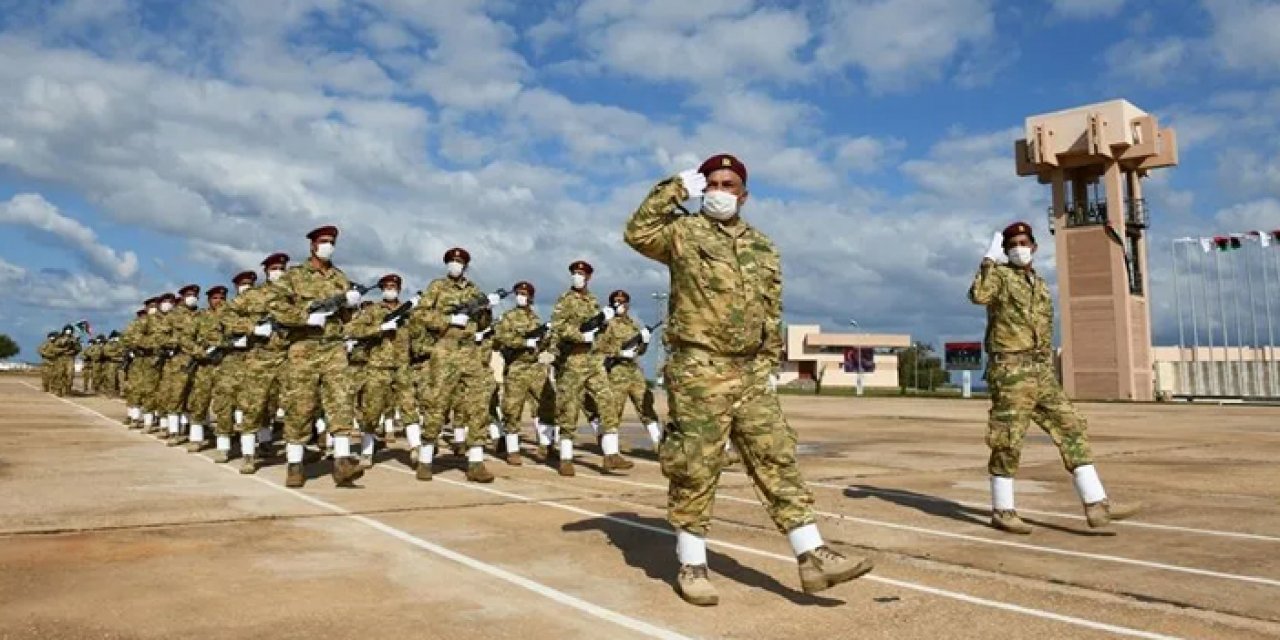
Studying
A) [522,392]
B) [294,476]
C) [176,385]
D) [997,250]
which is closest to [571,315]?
[522,392]

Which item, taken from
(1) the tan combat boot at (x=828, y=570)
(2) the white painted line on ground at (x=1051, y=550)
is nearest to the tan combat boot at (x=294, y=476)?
(2) the white painted line on ground at (x=1051, y=550)

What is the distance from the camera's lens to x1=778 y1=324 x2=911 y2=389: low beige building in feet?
295

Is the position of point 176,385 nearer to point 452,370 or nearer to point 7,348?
point 452,370

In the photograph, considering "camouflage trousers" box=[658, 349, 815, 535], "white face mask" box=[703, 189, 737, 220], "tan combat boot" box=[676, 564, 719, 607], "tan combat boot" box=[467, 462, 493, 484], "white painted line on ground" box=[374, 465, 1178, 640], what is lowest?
"white painted line on ground" box=[374, 465, 1178, 640]

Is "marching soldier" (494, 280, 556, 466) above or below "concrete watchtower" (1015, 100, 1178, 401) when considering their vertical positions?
below

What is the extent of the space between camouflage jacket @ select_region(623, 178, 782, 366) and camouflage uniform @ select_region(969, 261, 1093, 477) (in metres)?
2.72

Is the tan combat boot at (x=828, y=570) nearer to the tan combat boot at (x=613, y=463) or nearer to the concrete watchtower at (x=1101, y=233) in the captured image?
the tan combat boot at (x=613, y=463)

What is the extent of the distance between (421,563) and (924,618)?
285 cm

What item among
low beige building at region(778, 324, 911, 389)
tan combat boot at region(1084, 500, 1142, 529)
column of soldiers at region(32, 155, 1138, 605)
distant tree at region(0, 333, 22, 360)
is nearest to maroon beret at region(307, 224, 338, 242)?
column of soldiers at region(32, 155, 1138, 605)

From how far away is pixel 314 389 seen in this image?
29.8ft

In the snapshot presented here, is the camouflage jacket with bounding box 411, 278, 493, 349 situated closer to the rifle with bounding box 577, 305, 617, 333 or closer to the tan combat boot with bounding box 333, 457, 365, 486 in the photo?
the rifle with bounding box 577, 305, 617, 333

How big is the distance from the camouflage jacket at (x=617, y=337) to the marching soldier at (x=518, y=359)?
907 millimetres

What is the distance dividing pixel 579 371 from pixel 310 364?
10.7ft

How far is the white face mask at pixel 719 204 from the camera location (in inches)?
193
